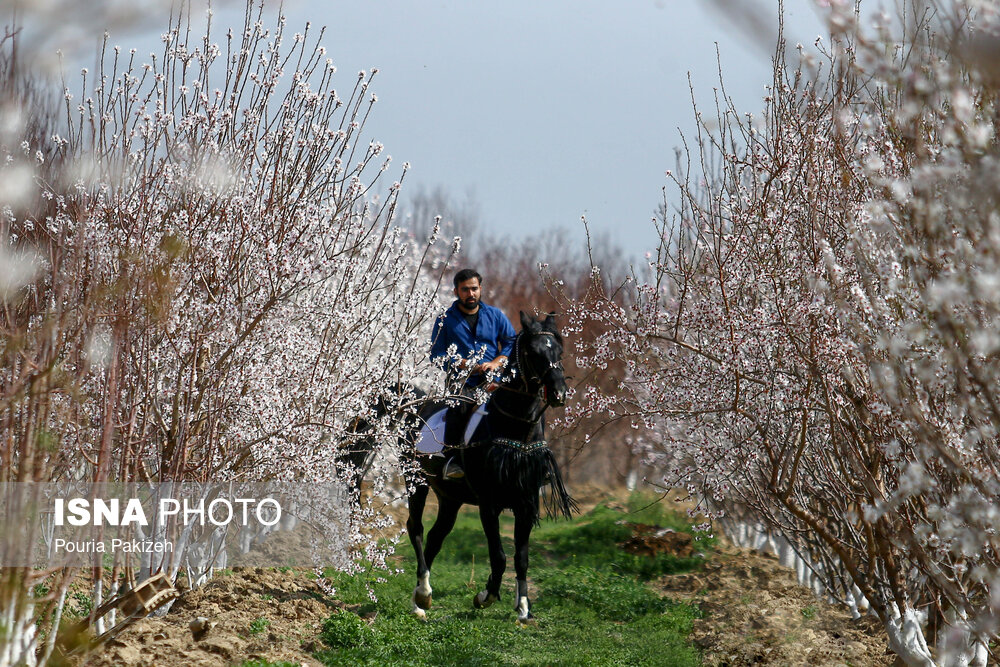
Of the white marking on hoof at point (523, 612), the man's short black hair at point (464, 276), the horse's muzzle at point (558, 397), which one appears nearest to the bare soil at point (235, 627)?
the white marking on hoof at point (523, 612)

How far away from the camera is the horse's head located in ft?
27.0

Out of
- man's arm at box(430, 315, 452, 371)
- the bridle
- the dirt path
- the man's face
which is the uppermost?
the man's face

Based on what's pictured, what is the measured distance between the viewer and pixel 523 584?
915cm

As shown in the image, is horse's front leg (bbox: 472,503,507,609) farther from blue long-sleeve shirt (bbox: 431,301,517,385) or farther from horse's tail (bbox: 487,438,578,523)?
blue long-sleeve shirt (bbox: 431,301,517,385)

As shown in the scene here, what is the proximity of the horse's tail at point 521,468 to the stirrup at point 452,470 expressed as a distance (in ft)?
1.78

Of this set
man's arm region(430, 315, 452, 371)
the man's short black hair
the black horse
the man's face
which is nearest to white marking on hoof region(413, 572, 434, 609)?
the black horse

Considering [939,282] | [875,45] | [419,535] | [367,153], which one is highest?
[367,153]

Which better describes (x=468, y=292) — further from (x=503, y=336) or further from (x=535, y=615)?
(x=535, y=615)

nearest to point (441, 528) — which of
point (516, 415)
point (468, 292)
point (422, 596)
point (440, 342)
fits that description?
point (422, 596)

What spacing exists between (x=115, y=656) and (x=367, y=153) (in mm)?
4196

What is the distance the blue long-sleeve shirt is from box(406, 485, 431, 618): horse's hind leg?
1.54 metres

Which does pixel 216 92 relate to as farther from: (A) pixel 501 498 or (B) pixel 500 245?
(B) pixel 500 245

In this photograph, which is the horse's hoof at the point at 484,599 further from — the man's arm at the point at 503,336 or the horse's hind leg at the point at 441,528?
the man's arm at the point at 503,336

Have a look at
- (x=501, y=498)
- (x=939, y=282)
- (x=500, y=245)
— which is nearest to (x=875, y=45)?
(x=939, y=282)
